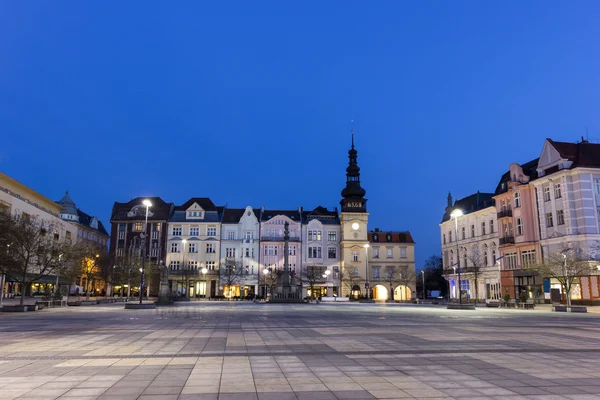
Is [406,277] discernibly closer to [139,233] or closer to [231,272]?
[231,272]

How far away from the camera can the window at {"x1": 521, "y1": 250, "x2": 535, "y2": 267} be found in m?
58.2

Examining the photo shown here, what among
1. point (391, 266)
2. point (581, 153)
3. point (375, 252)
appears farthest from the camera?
point (375, 252)

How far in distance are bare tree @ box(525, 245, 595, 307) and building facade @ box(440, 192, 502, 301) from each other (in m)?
14.6

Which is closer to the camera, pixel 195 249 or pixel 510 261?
pixel 510 261

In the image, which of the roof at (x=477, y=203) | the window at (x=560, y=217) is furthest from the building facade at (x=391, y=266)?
the window at (x=560, y=217)

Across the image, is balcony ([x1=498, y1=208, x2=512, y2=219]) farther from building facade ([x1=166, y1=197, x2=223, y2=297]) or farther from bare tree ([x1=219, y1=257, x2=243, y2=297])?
building facade ([x1=166, y1=197, x2=223, y2=297])

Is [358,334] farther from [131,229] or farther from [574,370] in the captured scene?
[131,229]

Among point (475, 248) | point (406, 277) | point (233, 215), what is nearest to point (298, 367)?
point (475, 248)

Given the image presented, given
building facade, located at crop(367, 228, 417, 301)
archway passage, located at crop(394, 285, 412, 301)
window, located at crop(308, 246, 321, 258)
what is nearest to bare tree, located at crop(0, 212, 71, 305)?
window, located at crop(308, 246, 321, 258)

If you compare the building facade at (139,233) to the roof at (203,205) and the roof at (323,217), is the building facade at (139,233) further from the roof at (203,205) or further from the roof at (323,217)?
the roof at (323,217)

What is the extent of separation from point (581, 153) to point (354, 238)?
42.6 metres

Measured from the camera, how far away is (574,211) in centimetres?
5162

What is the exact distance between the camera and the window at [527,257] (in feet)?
191

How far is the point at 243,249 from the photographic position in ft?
286
